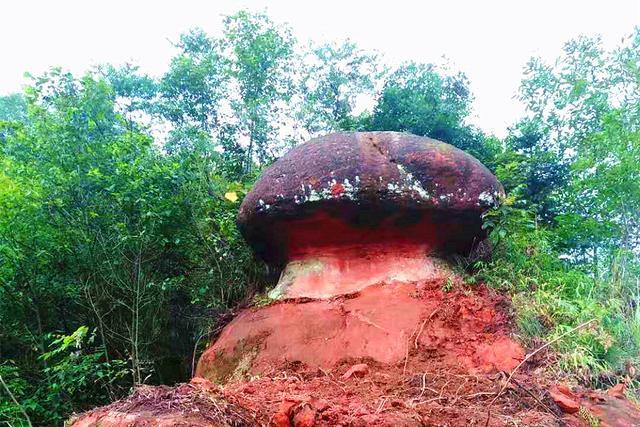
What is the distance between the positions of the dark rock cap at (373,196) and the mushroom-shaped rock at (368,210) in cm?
1

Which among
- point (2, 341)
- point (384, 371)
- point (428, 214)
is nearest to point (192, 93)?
point (2, 341)

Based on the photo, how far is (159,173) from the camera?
7.46 metres

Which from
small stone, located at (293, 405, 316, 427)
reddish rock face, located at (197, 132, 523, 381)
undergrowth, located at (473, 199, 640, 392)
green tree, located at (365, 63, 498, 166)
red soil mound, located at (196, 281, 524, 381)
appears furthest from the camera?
green tree, located at (365, 63, 498, 166)

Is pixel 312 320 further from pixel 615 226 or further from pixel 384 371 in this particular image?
pixel 615 226

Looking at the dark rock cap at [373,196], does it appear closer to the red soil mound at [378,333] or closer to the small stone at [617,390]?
the red soil mound at [378,333]

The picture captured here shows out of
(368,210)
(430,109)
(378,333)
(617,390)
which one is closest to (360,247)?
(368,210)

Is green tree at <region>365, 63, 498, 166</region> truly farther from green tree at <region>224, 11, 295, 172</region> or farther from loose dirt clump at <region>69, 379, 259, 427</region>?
loose dirt clump at <region>69, 379, 259, 427</region>

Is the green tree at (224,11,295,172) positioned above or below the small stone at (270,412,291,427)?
above

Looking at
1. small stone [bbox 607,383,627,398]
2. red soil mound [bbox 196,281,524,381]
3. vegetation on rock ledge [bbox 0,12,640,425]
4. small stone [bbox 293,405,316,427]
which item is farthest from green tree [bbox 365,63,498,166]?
small stone [bbox 293,405,316,427]

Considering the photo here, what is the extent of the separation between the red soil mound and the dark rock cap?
76 cm

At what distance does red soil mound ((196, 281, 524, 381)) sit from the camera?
5.46m

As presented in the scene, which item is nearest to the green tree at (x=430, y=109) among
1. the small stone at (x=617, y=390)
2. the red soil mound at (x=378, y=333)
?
the red soil mound at (x=378, y=333)

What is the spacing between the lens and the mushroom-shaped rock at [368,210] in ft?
21.0

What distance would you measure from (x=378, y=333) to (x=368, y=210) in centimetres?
147
